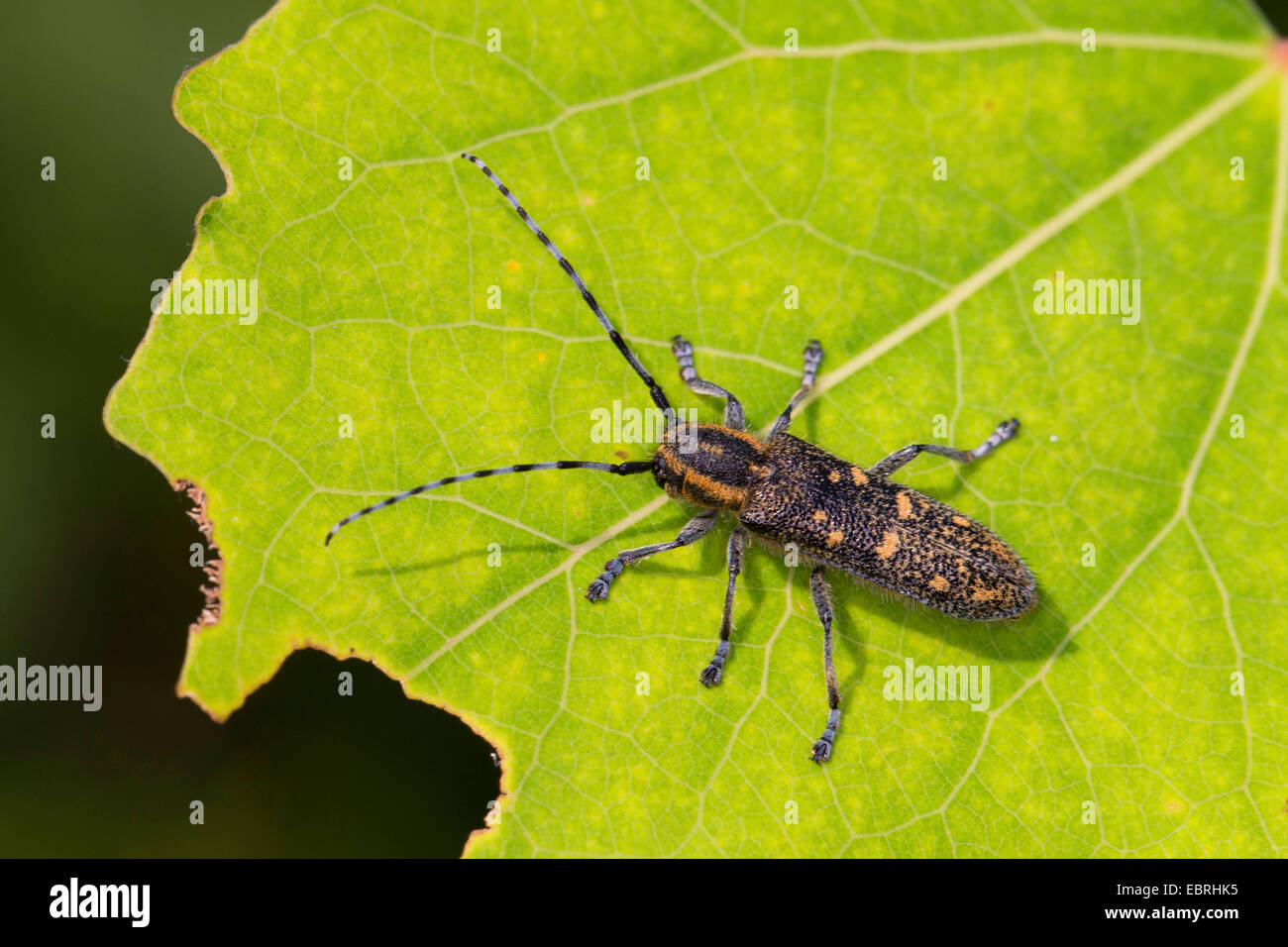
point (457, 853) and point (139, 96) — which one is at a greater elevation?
point (139, 96)

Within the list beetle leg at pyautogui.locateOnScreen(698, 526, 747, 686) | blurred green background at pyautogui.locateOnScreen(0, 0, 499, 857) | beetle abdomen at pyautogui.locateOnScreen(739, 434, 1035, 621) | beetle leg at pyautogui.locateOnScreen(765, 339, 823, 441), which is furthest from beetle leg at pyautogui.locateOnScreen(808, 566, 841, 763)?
blurred green background at pyautogui.locateOnScreen(0, 0, 499, 857)

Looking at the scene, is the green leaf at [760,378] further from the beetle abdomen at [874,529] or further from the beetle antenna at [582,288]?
the beetle abdomen at [874,529]

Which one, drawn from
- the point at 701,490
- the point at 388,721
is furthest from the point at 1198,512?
the point at 388,721

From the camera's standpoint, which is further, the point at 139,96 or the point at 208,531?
the point at 139,96

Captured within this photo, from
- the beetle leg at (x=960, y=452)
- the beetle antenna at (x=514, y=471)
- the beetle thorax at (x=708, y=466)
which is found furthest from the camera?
the beetle leg at (x=960, y=452)

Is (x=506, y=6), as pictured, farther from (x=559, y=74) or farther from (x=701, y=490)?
(x=701, y=490)

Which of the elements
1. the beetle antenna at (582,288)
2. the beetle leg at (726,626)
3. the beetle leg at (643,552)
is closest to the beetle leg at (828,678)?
the beetle leg at (726,626)
